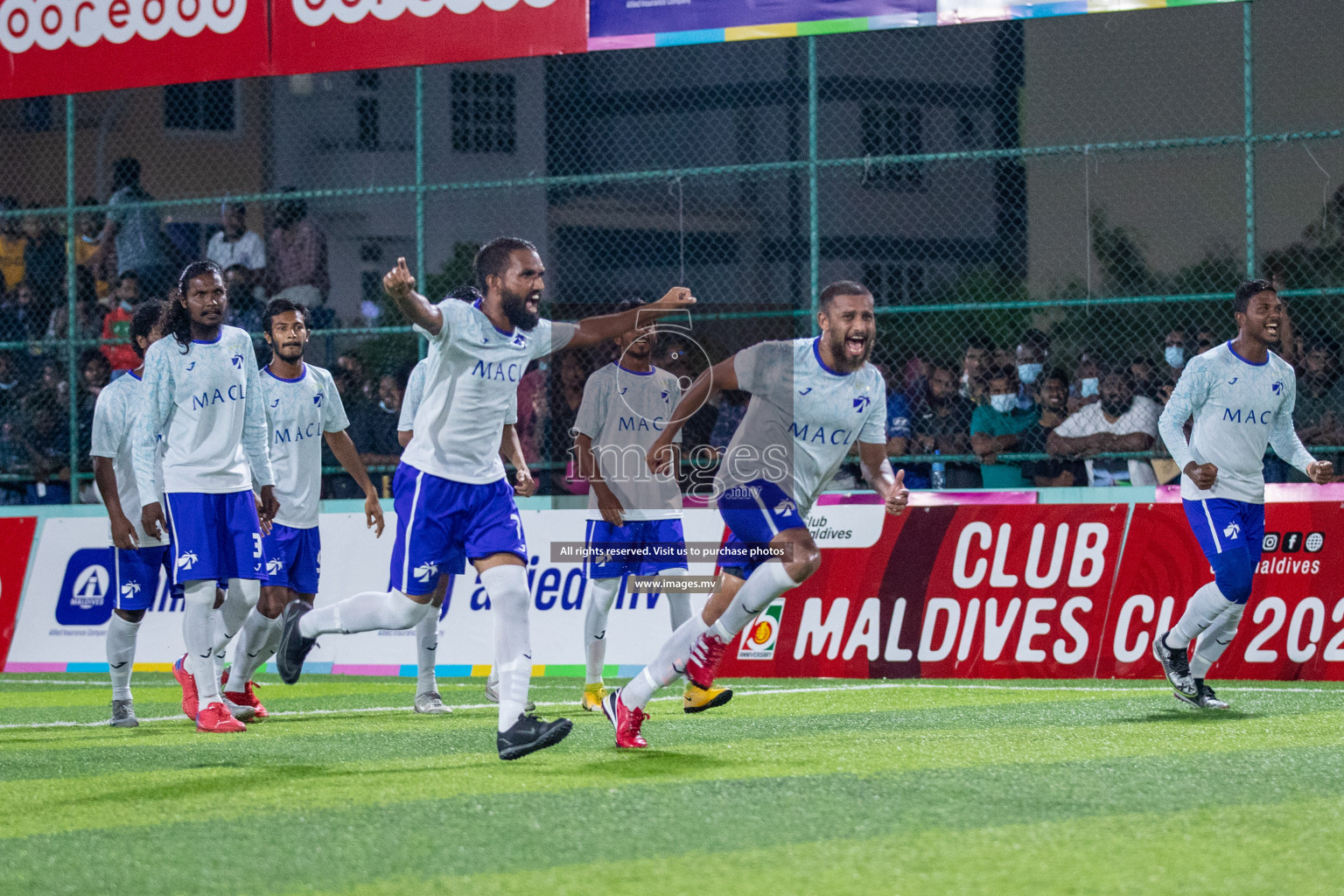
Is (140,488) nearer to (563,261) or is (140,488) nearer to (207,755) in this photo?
(207,755)

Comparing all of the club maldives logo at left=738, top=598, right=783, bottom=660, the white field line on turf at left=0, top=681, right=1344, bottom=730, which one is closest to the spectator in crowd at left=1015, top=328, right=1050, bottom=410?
the club maldives logo at left=738, top=598, right=783, bottom=660

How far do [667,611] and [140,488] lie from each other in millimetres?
4767

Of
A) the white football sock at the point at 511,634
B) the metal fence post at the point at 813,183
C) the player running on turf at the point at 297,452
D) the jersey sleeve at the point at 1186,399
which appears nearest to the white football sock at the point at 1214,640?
the jersey sleeve at the point at 1186,399

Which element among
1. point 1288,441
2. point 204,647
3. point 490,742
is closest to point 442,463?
point 490,742

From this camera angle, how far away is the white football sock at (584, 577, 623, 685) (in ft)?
33.3

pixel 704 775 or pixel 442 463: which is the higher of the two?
pixel 442 463

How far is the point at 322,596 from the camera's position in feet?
44.9

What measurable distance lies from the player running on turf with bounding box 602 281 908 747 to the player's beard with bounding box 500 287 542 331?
2.92 feet

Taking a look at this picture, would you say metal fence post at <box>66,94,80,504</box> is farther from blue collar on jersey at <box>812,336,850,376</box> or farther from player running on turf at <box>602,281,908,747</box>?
blue collar on jersey at <box>812,336,850,376</box>

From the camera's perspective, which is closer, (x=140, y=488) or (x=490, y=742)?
(x=490, y=742)

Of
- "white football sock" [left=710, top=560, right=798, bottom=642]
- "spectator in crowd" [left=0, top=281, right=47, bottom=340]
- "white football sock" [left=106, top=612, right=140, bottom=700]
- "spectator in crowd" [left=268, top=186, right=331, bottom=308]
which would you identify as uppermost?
"spectator in crowd" [left=268, top=186, right=331, bottom=308]

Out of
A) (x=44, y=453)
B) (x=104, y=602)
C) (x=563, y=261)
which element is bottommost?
Answer: (x=104, y=602)

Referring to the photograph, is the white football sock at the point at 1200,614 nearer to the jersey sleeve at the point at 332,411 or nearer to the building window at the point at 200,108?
the jersey sleeve at the point at 332,411

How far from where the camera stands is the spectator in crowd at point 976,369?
44.8 ft
